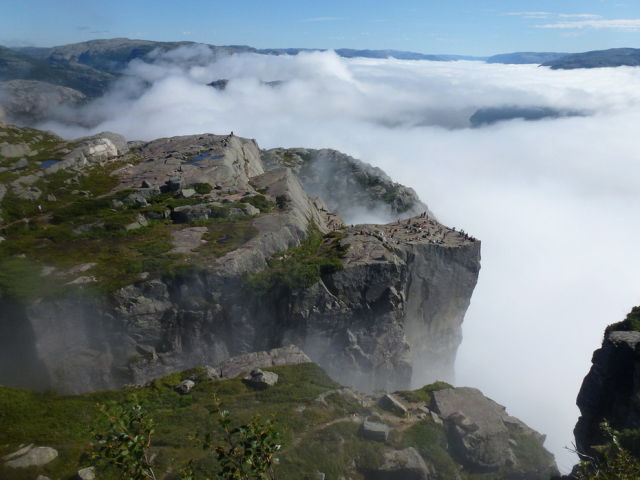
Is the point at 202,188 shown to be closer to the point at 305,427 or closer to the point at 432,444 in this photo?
the point at 305,427

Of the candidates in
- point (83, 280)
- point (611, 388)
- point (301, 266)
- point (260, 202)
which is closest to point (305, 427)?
point (301, 266)

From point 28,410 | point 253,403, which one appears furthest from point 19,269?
point 253,403

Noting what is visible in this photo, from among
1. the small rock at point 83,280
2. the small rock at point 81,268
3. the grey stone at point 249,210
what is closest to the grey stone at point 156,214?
the grey stone at point 249,210

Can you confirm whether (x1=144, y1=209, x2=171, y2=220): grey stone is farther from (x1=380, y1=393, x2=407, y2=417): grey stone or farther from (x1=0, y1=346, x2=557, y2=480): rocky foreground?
(x1=380, y1=393, x2=407, y2=417): grey stone

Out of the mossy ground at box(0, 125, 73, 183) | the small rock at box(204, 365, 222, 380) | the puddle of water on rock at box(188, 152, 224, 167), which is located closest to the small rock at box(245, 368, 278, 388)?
the small rock at box(204, 365, 222, 380)

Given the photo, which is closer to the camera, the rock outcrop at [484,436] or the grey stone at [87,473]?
the grey stone at [87,473]

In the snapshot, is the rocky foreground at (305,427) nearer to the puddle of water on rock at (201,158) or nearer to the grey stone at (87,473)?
the grey stone at (87,473)

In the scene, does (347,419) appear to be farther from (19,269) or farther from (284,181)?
(284,181)
